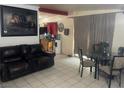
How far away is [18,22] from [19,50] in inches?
37.0

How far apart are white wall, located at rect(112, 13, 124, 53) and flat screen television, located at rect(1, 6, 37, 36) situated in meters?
3.01

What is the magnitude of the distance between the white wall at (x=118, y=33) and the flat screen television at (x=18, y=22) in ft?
9.89

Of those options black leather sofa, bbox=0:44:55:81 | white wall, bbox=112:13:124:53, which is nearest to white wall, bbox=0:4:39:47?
black leather sofa, bbox=0:44:55:81

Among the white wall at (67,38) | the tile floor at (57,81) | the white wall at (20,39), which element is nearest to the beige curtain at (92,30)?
the white wall at (67,38)

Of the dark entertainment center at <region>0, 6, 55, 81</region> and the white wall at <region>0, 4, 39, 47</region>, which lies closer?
Result: the dark entertainment center at <region>0, 6, 55, 81</region>

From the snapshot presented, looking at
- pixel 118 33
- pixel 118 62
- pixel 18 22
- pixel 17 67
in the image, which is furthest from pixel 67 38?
pixel 118 62

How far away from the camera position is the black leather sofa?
3106mm

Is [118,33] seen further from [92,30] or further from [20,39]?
[20,39]

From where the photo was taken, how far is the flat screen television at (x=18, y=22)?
3686mm

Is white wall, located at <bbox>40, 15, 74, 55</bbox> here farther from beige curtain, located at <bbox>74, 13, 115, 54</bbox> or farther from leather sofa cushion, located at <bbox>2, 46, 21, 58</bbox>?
leather sofa cushion, located at <bbox>2, 46, 21, 58</bbox>

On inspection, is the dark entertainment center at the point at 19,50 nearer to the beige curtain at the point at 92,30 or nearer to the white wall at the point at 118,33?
the beige curtain at the point at 92,30
